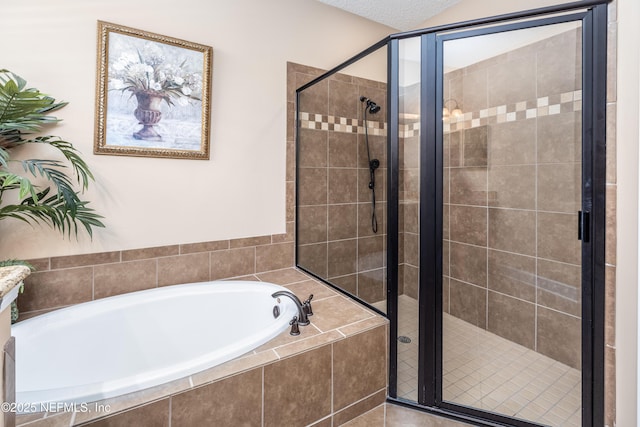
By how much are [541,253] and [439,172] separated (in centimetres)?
74

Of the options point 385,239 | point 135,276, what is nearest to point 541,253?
point 385,239

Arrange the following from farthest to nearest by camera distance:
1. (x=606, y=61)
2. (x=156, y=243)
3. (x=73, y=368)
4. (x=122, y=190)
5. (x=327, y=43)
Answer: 1. (x=327, y=43)
2. (x=156, y=243)
3. (x=122, y=190)
4. (x=73, y=368)
5. (x=606, y=61)

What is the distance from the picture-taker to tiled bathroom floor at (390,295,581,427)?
1394 millimetres

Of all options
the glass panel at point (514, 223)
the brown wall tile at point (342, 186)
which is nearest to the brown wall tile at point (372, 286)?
the glass panel at point (514, 223)

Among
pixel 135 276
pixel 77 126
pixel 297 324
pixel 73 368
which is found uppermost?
pixel 77 126

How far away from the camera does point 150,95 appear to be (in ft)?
5.83

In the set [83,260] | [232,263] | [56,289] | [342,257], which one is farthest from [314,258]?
[56,289]

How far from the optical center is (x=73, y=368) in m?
1.37

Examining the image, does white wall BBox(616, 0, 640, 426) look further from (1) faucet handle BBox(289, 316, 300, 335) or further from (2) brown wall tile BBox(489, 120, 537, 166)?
(1) faucet handle BBox(289, 316, 300, 335)

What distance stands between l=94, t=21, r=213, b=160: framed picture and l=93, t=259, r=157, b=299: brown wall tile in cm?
67

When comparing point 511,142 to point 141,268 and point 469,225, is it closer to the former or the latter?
point 469,225

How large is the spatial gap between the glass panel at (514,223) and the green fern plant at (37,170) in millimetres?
1887

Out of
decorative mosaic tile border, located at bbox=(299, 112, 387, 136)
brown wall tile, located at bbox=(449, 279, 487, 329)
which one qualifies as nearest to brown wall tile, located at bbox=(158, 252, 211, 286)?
decorative mosaic tile border, located at bbox=(299, 112, 387, 136)

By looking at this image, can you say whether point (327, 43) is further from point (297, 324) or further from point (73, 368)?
point (73, 368)
